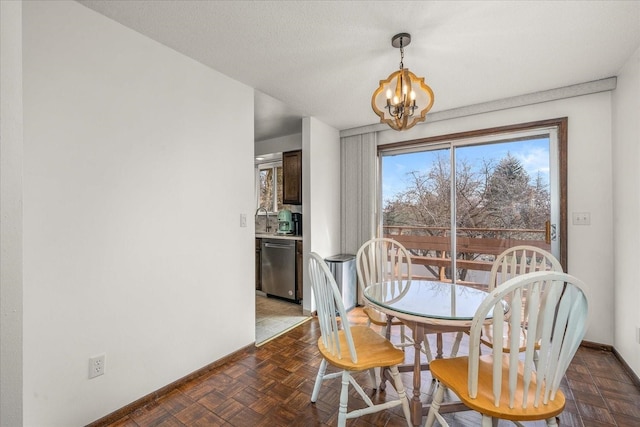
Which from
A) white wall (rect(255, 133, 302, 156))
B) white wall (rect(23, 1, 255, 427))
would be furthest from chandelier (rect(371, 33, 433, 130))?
white wall (rect(255, 133, 302, 156))

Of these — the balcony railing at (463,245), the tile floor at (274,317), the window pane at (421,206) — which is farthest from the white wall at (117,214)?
the balcony railing at (463,245)

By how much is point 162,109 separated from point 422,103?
1.75 m

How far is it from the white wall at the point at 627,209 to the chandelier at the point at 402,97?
1.58 metres


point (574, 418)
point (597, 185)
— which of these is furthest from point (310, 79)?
point (574, 418)

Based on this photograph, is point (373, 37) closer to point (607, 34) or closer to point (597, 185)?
point (607, 34)

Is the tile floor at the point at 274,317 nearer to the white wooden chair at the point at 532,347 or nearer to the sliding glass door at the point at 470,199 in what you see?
the sliding glass door at the point at 470,199

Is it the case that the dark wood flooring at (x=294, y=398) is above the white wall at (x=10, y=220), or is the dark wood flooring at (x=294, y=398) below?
below

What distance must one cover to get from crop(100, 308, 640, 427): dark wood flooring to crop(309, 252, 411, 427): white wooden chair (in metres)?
0.20

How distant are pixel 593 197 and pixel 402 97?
224cm

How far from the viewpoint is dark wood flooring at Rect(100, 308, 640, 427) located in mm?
1653

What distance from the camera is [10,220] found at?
729 mm

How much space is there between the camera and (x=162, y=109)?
1927 mm

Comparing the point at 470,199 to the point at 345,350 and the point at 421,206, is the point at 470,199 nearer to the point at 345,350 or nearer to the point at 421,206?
the point at 421,206

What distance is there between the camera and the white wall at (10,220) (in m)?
0.71
